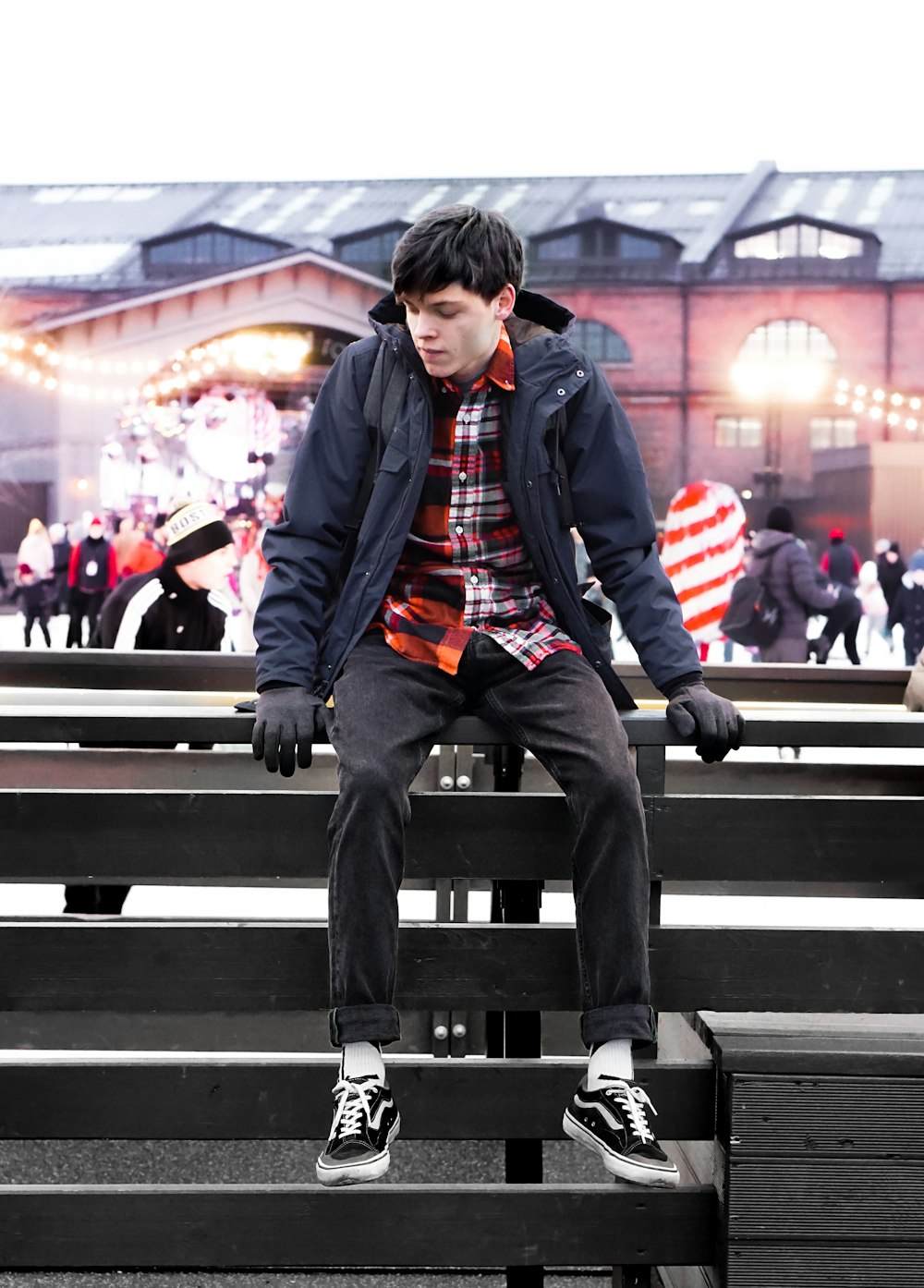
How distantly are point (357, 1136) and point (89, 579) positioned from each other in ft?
44.0

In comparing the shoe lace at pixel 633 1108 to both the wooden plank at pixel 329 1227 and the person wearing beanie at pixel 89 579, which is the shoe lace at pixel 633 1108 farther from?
the person wearing beanie at pixel 89 579

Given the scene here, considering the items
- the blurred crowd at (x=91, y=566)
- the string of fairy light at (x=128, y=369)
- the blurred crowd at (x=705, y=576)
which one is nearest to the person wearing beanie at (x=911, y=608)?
the blurred crowd at (x=705, y=576)

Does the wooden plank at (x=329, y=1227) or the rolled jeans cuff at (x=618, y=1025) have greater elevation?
the rolled jeans cuff at (x=618, y=1025)

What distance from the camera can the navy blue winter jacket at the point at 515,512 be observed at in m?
2.50

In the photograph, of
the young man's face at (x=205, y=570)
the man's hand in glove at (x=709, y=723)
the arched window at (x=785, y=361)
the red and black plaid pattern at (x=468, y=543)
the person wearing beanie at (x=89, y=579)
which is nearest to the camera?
the man's hand in glove at (x=709, y=723)

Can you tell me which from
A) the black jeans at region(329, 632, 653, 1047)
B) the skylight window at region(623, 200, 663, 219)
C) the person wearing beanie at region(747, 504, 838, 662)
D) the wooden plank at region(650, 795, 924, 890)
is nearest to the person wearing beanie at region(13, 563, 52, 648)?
the skylight window at region(623, 200, 663, 219)

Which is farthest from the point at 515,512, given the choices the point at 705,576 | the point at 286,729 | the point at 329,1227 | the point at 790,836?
the point at 705,576

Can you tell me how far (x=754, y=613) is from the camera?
10297mm

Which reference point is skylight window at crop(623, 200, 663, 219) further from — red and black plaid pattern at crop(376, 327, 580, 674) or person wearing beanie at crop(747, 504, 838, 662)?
red and black plaid pattern at crop(376, 327, 580, 674)

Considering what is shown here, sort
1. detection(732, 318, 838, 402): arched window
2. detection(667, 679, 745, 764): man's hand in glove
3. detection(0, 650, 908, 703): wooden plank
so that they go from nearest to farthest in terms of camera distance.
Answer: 1. detection(667, 679, 745, 764): man's hand in glove
2. detection(0, 650, 908, 703): wooden plank
3. detection(732, 318, 838, 402): arched window

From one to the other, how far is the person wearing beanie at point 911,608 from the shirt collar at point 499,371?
12908 mm

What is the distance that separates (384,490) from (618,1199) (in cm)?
128

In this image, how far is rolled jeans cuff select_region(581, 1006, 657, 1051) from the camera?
2273mm

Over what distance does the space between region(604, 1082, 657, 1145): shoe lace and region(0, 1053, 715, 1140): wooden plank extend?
17 centimetres
